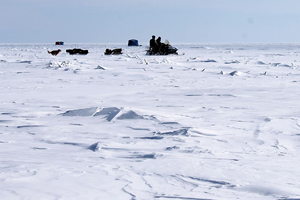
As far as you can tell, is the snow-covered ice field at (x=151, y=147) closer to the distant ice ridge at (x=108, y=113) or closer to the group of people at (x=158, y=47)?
the distant ice ridge at (x=108, y=113)

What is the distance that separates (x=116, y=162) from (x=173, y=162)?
42cm

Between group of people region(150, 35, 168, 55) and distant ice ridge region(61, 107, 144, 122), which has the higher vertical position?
group of people region(150, 35, 168, 55)

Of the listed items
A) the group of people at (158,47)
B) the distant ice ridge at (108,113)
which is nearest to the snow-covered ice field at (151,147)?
the distant ice ridge at (108,113)

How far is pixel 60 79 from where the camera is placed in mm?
9633

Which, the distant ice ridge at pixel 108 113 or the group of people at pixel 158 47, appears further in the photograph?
the group of people at pixel 158 47

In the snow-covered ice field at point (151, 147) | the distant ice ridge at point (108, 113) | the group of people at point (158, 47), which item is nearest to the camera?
the snow-covered ice field at point (151, 147)

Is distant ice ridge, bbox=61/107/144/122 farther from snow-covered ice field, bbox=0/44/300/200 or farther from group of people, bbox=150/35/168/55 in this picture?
group of people, bbox=150/35/168/55

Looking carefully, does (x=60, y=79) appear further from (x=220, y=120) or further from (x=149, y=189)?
(x=149, y=189)

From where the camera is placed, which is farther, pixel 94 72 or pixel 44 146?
pixel 94 72

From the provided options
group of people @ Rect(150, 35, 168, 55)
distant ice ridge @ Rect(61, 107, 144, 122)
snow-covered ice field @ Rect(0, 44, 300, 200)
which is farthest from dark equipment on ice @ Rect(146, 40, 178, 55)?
distant ice ridge @ Rect(61, 107, 144, 122)

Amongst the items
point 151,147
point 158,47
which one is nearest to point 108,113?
point 151,147

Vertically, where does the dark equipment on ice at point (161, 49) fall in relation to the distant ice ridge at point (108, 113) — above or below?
above

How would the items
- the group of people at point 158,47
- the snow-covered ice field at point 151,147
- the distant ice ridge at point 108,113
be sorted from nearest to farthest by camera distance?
the snow-covered ice field at point 151,147 < the distant ice ridge at point 108,113 < the group of people at point 158,47

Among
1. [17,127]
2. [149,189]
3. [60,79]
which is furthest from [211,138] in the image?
[60,79]
